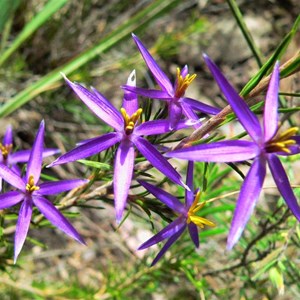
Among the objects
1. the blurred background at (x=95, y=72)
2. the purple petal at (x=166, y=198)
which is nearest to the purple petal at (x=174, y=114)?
the purple petal at (x=166, y=198)

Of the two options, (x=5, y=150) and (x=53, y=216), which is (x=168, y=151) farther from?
(x=5, y=150)

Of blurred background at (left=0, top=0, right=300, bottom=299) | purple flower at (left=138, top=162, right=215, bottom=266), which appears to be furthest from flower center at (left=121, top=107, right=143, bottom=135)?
blurred background at (left=0, top=0, right=300, bottom=299)

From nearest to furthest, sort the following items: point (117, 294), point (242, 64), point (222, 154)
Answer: point (222, 154) → point (117, 294) → point (242, 64)

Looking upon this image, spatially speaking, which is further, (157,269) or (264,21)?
(264,21)

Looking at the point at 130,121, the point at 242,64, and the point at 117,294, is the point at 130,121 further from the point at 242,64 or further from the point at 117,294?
the point at 242,64

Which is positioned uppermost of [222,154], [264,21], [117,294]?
[264,21]

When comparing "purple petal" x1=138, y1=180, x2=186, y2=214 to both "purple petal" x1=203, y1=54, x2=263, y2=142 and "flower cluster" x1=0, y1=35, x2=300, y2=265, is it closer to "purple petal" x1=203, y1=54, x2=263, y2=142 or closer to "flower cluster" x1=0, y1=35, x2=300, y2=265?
"flower cluster" x1=0, y1=35, x2=300, y2=265

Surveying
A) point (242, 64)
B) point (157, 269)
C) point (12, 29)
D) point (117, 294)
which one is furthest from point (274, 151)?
point (242, 64)

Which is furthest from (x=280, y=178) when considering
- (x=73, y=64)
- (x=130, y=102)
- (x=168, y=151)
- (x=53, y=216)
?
(x=73, y=64)
